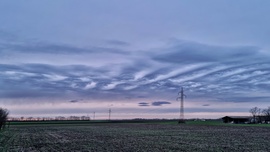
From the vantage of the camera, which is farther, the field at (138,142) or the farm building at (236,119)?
the farm building at (236,119)

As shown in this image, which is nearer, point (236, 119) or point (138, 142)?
point (138, 142)

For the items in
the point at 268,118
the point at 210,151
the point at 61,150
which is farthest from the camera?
the point at 268,118

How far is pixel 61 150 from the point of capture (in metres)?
31.9

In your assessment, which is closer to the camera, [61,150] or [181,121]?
[61,150]

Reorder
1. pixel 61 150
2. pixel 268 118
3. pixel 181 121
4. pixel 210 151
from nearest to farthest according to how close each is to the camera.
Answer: pixel 210 151, pixel 61 150, pixel 181 121, pixel 268 118

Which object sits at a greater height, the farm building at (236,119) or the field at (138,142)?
the field at (138,142)

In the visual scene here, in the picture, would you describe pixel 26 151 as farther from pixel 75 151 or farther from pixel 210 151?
pixel 210 151

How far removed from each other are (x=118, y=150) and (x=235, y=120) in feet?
494

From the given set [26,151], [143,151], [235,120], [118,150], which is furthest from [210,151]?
[235,120]

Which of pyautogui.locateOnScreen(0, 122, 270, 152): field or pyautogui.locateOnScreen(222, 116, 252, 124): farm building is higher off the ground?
pyautogui.locateOnScreen(0, 122, 270, 152): field

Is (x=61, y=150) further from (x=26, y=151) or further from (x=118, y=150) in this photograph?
(x=118, y=150)

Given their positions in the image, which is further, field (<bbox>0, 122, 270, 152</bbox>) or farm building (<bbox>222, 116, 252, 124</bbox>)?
farm building (<bbox>222, 116, 252, 124</bbox>)

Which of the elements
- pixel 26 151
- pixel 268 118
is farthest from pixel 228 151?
pixel 268 118

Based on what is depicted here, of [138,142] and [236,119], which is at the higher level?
[138,142]
